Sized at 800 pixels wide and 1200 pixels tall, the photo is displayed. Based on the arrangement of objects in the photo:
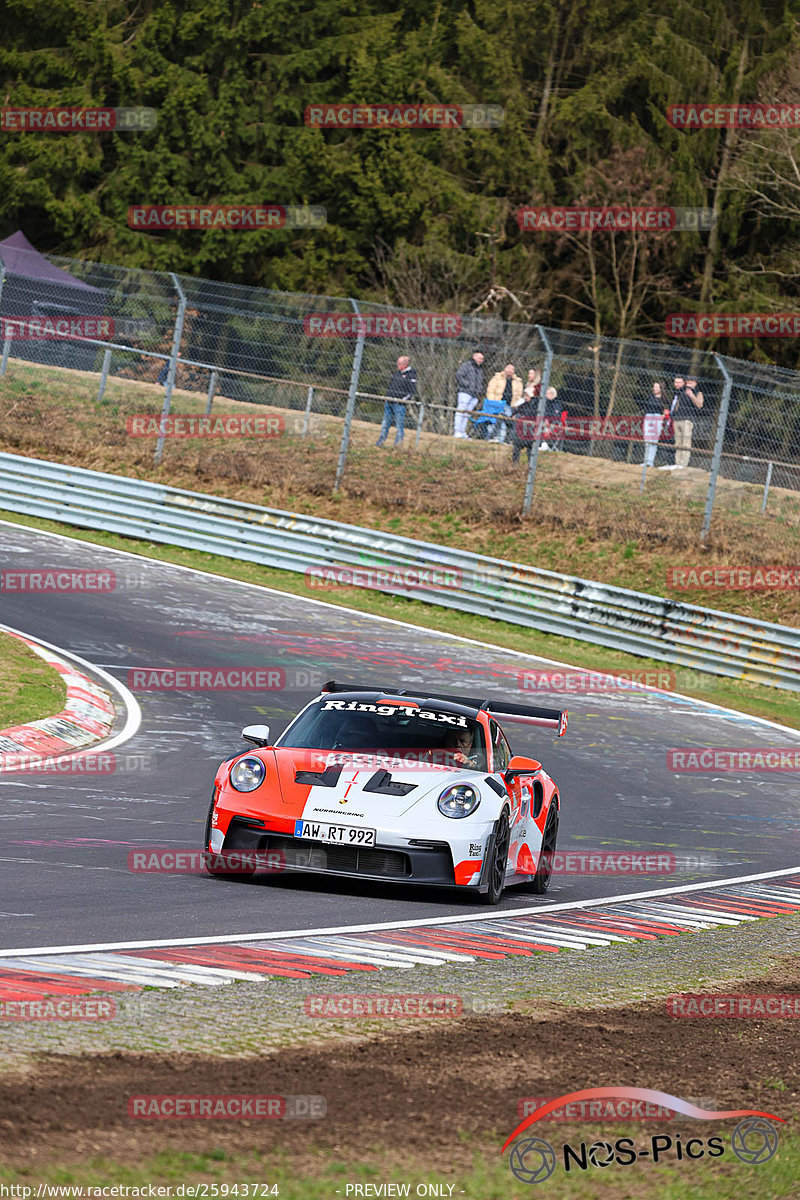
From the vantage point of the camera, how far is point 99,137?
1982 inches

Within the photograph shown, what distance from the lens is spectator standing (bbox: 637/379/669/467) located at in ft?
86.1

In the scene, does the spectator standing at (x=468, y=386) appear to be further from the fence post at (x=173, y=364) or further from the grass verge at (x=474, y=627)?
the fence post at (x=173, y=364)

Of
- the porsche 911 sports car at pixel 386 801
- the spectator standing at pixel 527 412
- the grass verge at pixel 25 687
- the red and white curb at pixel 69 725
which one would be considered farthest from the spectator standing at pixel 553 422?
the porsche 911 sports car at pixel 386 801

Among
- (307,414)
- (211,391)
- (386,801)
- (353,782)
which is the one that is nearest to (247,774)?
(353,782)

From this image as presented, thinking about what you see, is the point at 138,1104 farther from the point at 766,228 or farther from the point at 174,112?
the point at 766,228

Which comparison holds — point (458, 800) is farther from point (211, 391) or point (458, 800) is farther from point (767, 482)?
point (211, 391)

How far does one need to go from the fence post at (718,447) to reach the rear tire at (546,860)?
1474 centimetres

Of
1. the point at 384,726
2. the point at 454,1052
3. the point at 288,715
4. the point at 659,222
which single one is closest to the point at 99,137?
the point at 659,222

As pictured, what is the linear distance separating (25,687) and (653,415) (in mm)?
14276

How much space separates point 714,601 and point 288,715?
38.0 ft

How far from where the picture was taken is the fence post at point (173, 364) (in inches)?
1048

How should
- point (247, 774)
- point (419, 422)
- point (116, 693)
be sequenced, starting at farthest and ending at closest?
point (419, 422)
point (116, 693)
point (247, 774)

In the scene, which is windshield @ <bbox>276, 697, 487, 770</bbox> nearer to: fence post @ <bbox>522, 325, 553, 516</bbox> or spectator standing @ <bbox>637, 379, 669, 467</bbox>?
fence post @ <bbox>522, 325, 553, 516</bbox>

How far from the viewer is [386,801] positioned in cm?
924
